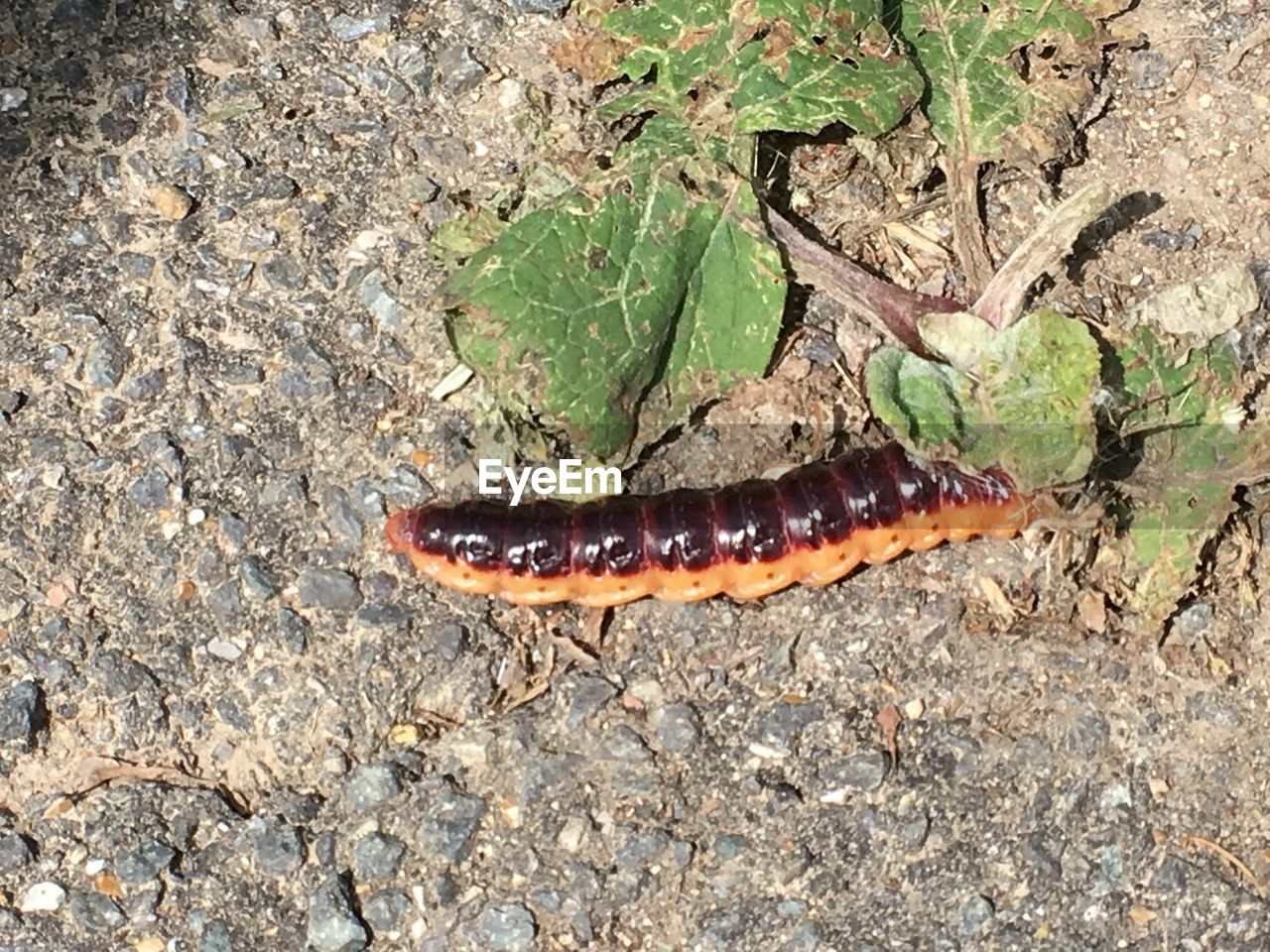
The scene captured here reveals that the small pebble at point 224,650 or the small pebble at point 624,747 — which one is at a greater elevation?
the small pebble at point 224,650

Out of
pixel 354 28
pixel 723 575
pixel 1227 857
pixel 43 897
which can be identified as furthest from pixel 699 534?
pixel 354 28

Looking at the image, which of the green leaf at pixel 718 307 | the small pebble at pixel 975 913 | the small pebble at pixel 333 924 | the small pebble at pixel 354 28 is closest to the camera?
the small pebble at pixel 333 924

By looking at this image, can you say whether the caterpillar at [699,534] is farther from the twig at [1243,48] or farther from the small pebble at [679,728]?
the twig at [1243,48]

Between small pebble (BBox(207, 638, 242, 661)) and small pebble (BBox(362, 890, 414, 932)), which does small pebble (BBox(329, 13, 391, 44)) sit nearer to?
small pebble (BBox(207, 638, 242, 661))

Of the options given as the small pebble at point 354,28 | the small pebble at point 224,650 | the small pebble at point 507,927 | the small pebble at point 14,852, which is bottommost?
the small pebble at point 507,927

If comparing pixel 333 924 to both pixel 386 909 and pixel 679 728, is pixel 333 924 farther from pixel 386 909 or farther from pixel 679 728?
pixel 679 728

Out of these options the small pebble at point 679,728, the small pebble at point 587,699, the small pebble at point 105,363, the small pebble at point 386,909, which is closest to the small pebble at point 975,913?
the small pebble at point 679,728
